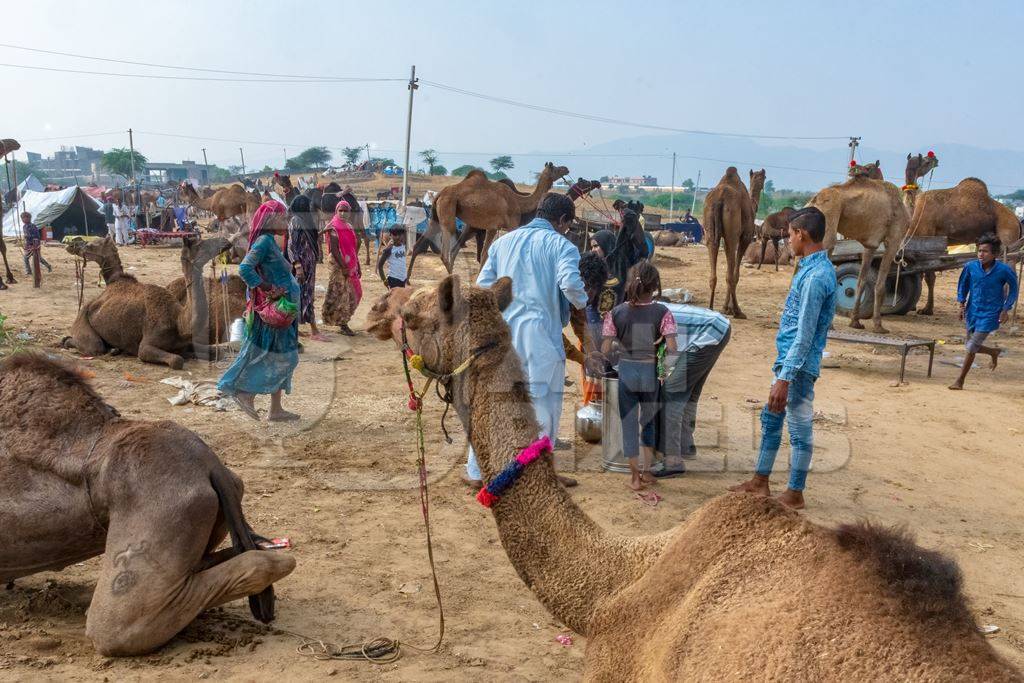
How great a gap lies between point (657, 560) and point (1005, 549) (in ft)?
13.2

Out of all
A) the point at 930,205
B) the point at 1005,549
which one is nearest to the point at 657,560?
the point at 1005,549

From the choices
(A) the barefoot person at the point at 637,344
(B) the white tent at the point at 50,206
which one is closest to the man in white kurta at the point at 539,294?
(A) the barefoot person at the point at 637,344

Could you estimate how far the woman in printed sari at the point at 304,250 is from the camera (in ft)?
32.0

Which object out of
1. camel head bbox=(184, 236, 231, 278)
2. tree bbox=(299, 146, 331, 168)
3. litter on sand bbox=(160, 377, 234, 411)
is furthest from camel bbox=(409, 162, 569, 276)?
tree bbox=(299, 146, 331, 168)

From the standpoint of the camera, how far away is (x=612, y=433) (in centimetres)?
656

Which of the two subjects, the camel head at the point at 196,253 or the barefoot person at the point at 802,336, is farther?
the camel head at the point at 196,253

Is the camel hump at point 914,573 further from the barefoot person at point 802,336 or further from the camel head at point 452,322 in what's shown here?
the barefoot person at point 802,336

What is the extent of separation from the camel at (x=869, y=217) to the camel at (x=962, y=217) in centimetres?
275

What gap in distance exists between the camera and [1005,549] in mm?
5426

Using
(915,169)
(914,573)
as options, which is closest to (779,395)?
(914,573)

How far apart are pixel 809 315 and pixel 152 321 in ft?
25.0

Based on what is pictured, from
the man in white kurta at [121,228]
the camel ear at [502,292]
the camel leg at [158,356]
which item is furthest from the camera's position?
the man in white kurta at [121,228]

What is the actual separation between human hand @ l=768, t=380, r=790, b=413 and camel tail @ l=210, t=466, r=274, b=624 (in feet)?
10.4

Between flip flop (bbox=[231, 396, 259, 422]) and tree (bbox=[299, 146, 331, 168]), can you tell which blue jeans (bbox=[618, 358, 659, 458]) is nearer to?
flip flop (bbox=[231, 396, 259, 422])
